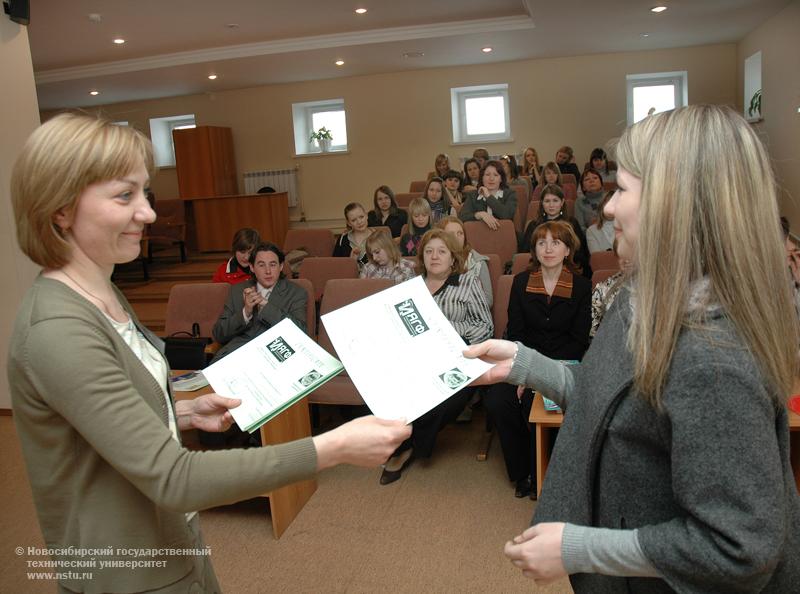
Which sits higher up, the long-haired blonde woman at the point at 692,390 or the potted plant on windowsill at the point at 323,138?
the potted plant on windowsill at the point at 323,138

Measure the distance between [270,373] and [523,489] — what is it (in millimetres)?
2101

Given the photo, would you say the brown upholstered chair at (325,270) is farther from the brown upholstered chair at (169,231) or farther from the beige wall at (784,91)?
A: the brown upholstered chair at (169,231)

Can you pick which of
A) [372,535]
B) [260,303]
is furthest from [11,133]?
[372,535]

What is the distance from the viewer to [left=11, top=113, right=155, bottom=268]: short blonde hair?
1019 mm

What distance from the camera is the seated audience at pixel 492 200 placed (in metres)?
6.30

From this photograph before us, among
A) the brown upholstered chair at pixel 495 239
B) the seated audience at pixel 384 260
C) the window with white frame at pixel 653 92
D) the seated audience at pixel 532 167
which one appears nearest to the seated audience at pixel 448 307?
the seated audience at pixel 384 260

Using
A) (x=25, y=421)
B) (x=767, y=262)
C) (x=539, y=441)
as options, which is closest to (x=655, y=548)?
(x=767, y=262)

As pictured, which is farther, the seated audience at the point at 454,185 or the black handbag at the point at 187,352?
the seated audience at the point at 454,185

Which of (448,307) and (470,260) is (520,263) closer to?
(470,260)

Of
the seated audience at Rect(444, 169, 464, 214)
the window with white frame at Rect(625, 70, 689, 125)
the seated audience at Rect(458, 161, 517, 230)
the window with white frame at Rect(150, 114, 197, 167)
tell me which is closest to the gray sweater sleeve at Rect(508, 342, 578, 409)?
the seated audience at Rect(458, 161, 517, 230)

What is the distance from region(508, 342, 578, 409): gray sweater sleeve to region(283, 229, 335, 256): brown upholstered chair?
5.12m

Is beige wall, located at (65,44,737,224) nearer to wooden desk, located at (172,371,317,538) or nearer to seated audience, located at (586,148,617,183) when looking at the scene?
seated audience, located at (586,148,617,183)

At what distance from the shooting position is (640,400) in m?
0.93

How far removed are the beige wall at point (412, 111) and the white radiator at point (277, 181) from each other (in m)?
0.14
